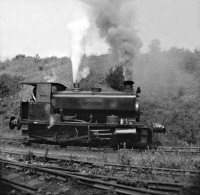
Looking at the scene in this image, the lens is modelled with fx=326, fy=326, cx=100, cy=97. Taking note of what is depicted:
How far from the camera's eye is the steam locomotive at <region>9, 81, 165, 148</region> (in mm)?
13836

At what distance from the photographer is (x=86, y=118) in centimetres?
1469

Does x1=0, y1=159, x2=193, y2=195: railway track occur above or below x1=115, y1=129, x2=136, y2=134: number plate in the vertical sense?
below

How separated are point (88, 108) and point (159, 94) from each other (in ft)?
37.5

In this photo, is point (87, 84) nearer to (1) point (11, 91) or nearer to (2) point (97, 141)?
(1) point (11, 91)

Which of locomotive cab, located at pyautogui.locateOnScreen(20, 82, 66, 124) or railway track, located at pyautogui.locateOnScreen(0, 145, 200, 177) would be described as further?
locomotive cab, located at pyautogui.locateOnScreen(20, 82, 66, 124)

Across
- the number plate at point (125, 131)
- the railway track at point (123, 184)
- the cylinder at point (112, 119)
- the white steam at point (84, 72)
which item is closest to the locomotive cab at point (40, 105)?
the cylinder at point (112, 119)

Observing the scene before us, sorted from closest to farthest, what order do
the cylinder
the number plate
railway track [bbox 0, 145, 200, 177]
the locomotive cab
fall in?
railway track [bbox 0, 145, 200, 177] → the number plate → the cylinder → the locomotive cab

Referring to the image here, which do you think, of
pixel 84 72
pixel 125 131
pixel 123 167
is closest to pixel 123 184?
pixel 123 167

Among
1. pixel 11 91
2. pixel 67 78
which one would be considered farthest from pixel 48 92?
pixel 67 78

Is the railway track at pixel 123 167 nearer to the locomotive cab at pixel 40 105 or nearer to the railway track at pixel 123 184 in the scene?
the railway track at pixel 123 184

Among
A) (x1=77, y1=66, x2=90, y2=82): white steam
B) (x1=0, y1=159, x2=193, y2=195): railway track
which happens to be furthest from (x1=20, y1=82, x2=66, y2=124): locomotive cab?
Answer: (x1=77, y1=66, x2=90, y2=82): white steam

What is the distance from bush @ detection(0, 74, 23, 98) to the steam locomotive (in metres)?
13.3

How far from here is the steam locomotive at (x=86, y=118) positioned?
13.8m

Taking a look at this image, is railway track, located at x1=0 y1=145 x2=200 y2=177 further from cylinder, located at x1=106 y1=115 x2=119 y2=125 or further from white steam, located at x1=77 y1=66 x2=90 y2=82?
white steam, located at x1=77 y1=66 x2=90 y2=82
